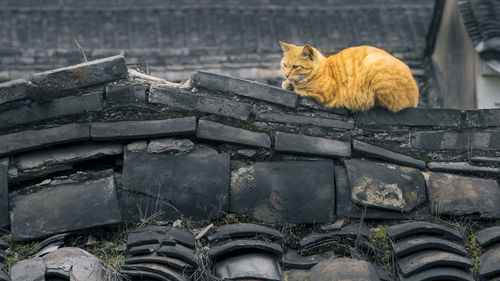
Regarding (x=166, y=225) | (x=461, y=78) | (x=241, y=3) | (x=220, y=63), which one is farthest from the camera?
(x=241, y=3)

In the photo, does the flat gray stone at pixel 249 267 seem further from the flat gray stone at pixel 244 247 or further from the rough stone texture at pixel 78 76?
the rough stone texture at pixel 78 76

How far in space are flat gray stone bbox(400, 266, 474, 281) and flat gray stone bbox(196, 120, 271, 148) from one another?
131 cm

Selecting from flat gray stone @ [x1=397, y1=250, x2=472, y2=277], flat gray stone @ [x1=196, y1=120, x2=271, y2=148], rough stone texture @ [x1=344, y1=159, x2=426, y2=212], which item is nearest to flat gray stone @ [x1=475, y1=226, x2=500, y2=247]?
flat gray stone @ [x1=397, y1=250, x2=472, y2=277]

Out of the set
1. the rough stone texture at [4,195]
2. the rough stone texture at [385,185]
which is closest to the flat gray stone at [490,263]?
the rough stone texture at [385,185]

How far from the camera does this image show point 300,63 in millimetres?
6195

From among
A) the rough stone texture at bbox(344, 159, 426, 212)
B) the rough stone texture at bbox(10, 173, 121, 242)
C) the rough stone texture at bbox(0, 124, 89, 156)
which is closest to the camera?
the rough stone texture at bbox(10, 173, 121, 242)

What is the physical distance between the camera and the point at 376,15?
15.5 m

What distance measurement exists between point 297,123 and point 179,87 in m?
0.84

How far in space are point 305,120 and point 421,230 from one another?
1.10 meters

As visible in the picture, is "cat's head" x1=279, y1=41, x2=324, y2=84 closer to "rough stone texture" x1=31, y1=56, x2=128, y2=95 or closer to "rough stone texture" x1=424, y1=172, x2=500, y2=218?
"rough stone texture" x1=424, y1=172, x2=500, y2=218

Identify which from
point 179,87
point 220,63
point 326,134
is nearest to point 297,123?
point 326,134

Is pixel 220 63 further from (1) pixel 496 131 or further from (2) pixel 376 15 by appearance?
(1) pixel 496 131

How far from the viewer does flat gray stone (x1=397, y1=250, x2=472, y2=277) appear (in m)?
4.34

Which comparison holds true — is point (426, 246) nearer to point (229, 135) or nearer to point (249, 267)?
point (249, 267)
